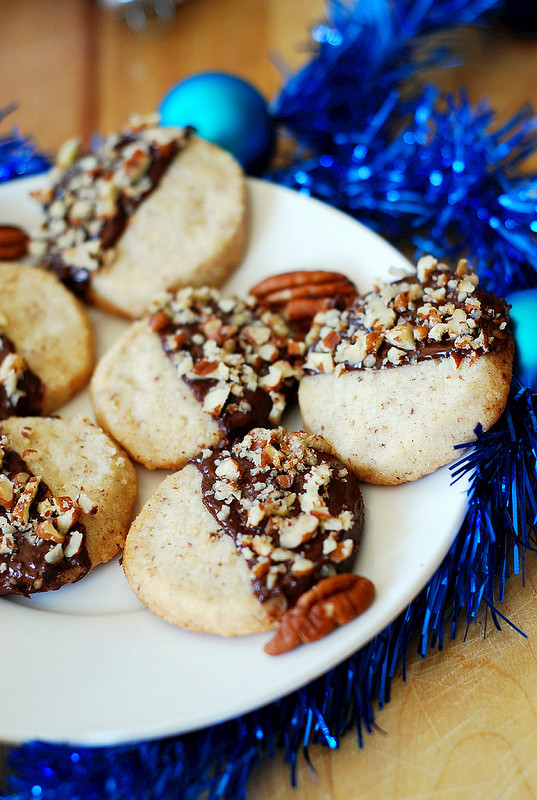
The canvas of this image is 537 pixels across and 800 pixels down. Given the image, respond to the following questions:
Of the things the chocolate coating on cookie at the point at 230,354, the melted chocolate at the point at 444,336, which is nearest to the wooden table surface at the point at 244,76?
the melted chocolate at the point at 444,336

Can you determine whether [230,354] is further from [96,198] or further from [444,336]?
[96,198]

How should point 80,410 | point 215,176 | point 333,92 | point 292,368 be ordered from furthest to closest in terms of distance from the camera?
point 333,92 → point 215,176 → point 80,410 → point 292,368

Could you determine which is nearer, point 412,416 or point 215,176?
point 412,416

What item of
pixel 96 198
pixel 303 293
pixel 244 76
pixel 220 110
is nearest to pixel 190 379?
pixel 303 293

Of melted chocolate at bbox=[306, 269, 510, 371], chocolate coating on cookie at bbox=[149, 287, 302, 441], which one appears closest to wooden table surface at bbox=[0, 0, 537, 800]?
melted chocolate at bbox=[306, 269, 510, 371]

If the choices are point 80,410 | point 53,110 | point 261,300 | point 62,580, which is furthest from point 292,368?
point 53,110

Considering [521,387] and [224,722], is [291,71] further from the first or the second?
[224,722]

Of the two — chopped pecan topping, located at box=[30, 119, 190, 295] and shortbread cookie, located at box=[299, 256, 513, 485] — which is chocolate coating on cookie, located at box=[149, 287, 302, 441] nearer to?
shortbread cookie, located at box=[299, 256, 513, 485]
